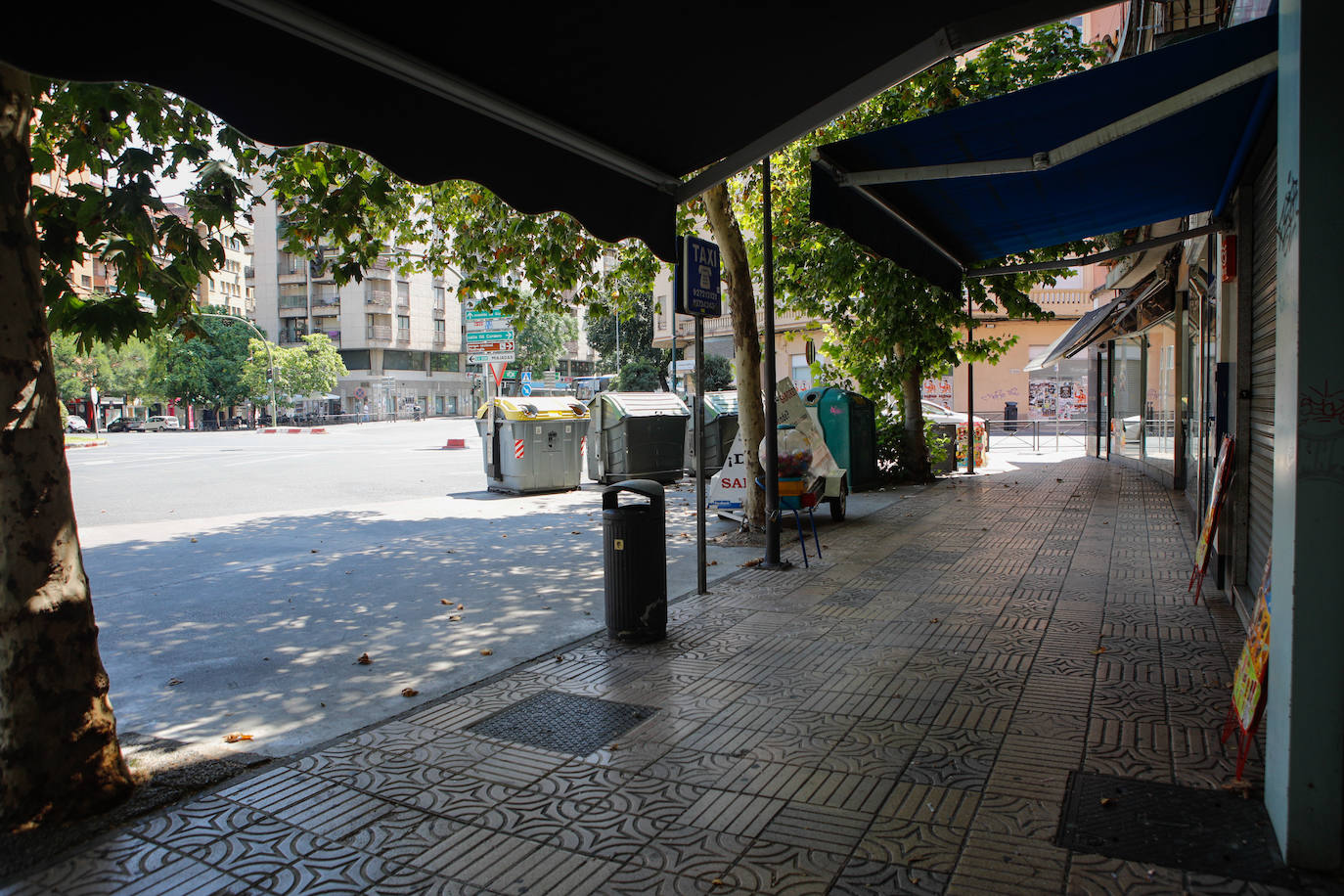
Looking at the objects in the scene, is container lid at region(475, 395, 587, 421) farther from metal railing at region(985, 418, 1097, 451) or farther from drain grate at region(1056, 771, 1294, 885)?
metal railing at region(985, 418, 1097, 451)

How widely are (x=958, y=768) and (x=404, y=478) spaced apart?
17.2 meters

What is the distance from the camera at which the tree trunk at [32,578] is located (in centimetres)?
345

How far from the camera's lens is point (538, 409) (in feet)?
52.1

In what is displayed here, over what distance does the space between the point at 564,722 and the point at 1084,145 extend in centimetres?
434

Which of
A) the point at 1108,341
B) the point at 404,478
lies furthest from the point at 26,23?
the point at 1108,341

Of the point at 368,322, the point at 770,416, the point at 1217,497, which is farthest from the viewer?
the point at 368,322

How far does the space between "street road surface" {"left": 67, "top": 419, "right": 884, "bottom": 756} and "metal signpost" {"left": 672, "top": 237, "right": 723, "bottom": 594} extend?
74cm

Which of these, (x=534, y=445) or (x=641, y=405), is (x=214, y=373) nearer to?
(x=641, y=405)

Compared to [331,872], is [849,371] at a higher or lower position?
higher

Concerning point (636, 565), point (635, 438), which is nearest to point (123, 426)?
point (635, 438)

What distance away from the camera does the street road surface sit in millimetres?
5156

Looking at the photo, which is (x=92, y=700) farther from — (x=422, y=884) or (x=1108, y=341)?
(x=1108, y=341)

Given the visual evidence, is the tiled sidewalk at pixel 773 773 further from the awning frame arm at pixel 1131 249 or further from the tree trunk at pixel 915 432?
the tree trunk at pixel 915 432

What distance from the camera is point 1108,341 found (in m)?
20.8
